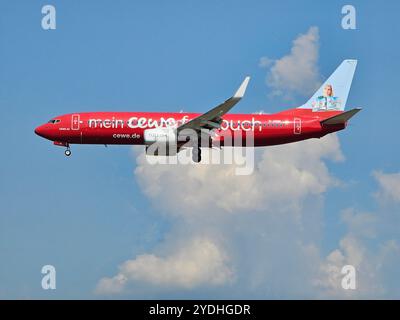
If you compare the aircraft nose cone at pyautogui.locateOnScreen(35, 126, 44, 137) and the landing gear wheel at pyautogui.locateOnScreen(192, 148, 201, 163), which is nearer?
the landing gear wheel at pyautogui.locateOnScreen(192, 148, 201, 163)

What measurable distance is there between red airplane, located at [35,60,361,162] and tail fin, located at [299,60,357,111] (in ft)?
11.2

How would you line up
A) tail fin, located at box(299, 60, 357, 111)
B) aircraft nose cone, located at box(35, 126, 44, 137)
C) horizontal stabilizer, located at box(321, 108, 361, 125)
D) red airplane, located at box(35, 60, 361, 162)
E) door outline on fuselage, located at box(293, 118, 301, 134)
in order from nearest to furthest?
horizontal stabilizer, located at box(321, 108, 361, 125) → red airplane, located at box(35, 60, 361, 162) → aircraft nose cone, located at box(35, 126, 44, 137) → door outline on fuselage, located at box(293, 118, 301, 134) → tail fin, located at box(299, 60, 357, 111)

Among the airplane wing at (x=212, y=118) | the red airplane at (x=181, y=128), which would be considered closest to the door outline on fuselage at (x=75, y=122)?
the red airplane at (x=181, y=128)

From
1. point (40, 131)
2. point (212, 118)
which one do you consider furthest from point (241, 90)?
point (40, 131)

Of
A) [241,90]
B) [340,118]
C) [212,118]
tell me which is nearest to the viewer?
[241,90]

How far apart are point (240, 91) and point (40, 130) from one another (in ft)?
78.4

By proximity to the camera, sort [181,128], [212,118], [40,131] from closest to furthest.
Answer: [212,118] → [181,128] → [40,131]

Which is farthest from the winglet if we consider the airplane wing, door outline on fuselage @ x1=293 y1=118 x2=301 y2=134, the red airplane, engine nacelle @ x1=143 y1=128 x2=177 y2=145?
door outline on fuselage @ x1=293 y1=118 x2=301 y2=134

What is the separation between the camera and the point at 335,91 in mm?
97188

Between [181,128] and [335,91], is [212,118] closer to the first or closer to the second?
[181,128]

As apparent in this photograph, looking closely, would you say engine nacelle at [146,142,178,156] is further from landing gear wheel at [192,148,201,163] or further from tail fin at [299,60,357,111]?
tail fin at [299,60,357,111]

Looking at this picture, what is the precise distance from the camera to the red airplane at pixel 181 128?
86.5m

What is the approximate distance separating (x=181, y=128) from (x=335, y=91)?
20.1 meters

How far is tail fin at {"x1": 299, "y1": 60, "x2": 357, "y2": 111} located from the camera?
315ft
